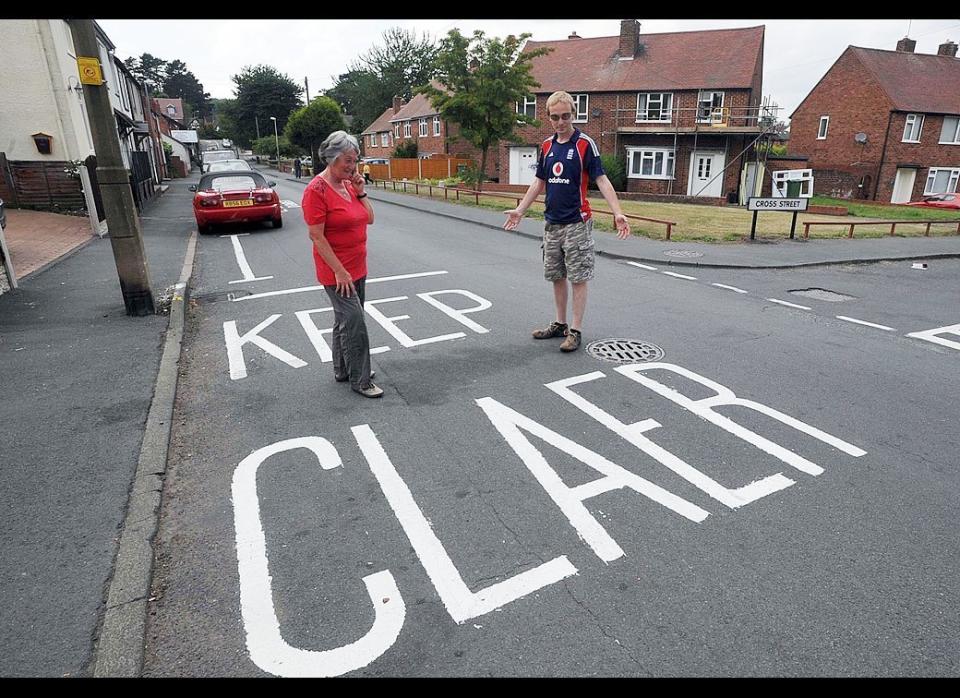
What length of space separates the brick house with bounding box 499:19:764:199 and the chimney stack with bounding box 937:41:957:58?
15780mm

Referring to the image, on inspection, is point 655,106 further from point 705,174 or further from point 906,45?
point 906,45

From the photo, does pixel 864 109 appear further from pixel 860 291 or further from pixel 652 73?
pixel 860 291

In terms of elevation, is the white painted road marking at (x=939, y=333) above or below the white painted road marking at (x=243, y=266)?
below

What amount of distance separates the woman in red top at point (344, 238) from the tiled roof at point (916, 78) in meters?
38.5

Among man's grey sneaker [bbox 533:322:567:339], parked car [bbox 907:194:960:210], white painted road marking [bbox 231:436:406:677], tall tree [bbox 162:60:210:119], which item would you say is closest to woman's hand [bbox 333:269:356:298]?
white painted road marking [bbox 231:436:406:677]

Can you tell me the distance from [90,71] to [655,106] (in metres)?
32.7

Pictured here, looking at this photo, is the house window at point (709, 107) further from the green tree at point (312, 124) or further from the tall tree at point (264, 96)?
the tall tree at point (264, 96)

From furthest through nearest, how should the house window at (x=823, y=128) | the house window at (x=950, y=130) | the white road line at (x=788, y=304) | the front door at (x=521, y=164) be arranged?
1. the front door at (x=521, y=164)
2. the house window at (x=823, y=128)
3. the house window at (x=950, y=130)
4. the white road line at (x=788, y=304)

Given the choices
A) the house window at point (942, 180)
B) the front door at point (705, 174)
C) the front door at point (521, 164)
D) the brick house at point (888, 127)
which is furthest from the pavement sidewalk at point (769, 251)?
the house window at point (942, 180)

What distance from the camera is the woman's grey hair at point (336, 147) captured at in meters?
3.97

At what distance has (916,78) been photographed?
113ft

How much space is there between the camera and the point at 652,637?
2289 mm

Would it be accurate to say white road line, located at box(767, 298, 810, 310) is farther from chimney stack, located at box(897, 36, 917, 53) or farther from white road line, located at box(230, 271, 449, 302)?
chimney stack, located at box(897, 36, 917, 53)

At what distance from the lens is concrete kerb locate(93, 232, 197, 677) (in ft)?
7.12
